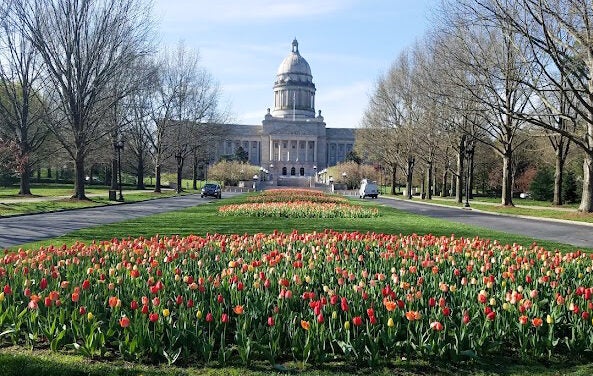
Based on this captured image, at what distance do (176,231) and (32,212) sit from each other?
12.8 metres

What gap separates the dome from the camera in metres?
156

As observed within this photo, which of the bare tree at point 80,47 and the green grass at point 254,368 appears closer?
the green grass at point 254,368

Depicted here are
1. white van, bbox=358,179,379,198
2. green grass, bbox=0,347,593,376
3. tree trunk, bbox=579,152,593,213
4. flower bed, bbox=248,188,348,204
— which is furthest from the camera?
white van, bbox=358,179,379,198

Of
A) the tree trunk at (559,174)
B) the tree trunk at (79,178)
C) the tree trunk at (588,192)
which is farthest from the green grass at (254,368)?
the tree trunk at (559,174)

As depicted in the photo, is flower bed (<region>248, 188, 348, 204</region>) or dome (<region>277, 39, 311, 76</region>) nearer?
flower bed (<region>248, 188, 348, 204</region>)

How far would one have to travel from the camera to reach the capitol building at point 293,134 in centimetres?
15012

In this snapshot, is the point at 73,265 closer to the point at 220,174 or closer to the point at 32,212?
the point at 32,212

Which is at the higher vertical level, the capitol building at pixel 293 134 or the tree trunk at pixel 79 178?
the capitol building at pixel 293 134

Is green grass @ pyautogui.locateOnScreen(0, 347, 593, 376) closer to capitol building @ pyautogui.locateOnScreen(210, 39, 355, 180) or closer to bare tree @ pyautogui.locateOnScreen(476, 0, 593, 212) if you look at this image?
bare tree @ pyautogui.locateOnScreen(476, 0, 593, 212)

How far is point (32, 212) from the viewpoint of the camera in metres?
25.6

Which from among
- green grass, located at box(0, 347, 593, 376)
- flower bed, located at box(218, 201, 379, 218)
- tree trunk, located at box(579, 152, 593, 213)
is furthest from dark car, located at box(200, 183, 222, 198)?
green grass, located at box(0, 347, 593, 376)

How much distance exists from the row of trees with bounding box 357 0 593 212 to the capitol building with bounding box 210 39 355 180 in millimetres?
79710

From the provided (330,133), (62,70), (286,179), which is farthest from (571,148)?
(330,133)

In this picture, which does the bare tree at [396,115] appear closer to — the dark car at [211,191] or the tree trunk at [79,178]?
the dark car at [211,191]
